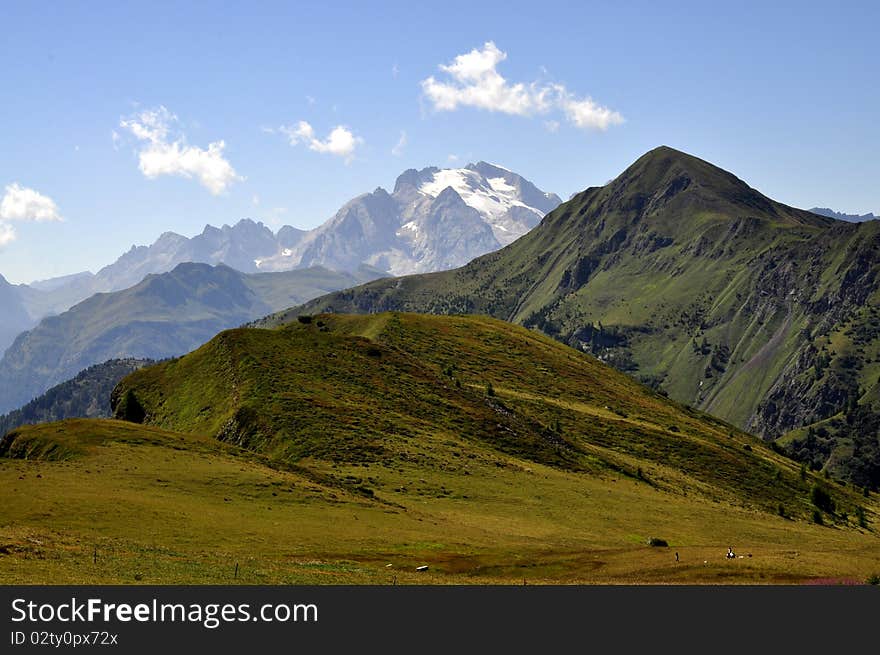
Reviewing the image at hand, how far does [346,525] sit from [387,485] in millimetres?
26252

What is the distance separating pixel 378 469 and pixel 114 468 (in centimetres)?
3486

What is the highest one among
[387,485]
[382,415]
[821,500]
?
[382,415]

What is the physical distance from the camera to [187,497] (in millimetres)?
82500

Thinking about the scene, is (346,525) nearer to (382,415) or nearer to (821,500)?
(382,415)

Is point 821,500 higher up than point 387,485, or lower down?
higher up

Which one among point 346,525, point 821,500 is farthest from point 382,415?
point 821,500

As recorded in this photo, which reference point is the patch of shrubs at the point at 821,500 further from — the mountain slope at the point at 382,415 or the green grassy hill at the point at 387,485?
the mountain slope at the point at 382,415

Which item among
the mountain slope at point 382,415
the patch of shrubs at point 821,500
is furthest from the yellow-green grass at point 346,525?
the patch of shrubs at point 821,500

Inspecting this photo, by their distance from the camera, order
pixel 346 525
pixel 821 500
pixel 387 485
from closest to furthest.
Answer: pixel 346 525 < pixel 387 485 < pixel 821 500

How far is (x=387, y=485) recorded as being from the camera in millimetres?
105812

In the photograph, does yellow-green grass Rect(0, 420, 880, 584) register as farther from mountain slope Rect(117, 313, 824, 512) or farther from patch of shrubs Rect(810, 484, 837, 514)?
patch of shrubs Rect(810, 484, 837, 514)

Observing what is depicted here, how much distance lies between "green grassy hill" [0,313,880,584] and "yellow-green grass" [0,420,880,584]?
358 millimetres
